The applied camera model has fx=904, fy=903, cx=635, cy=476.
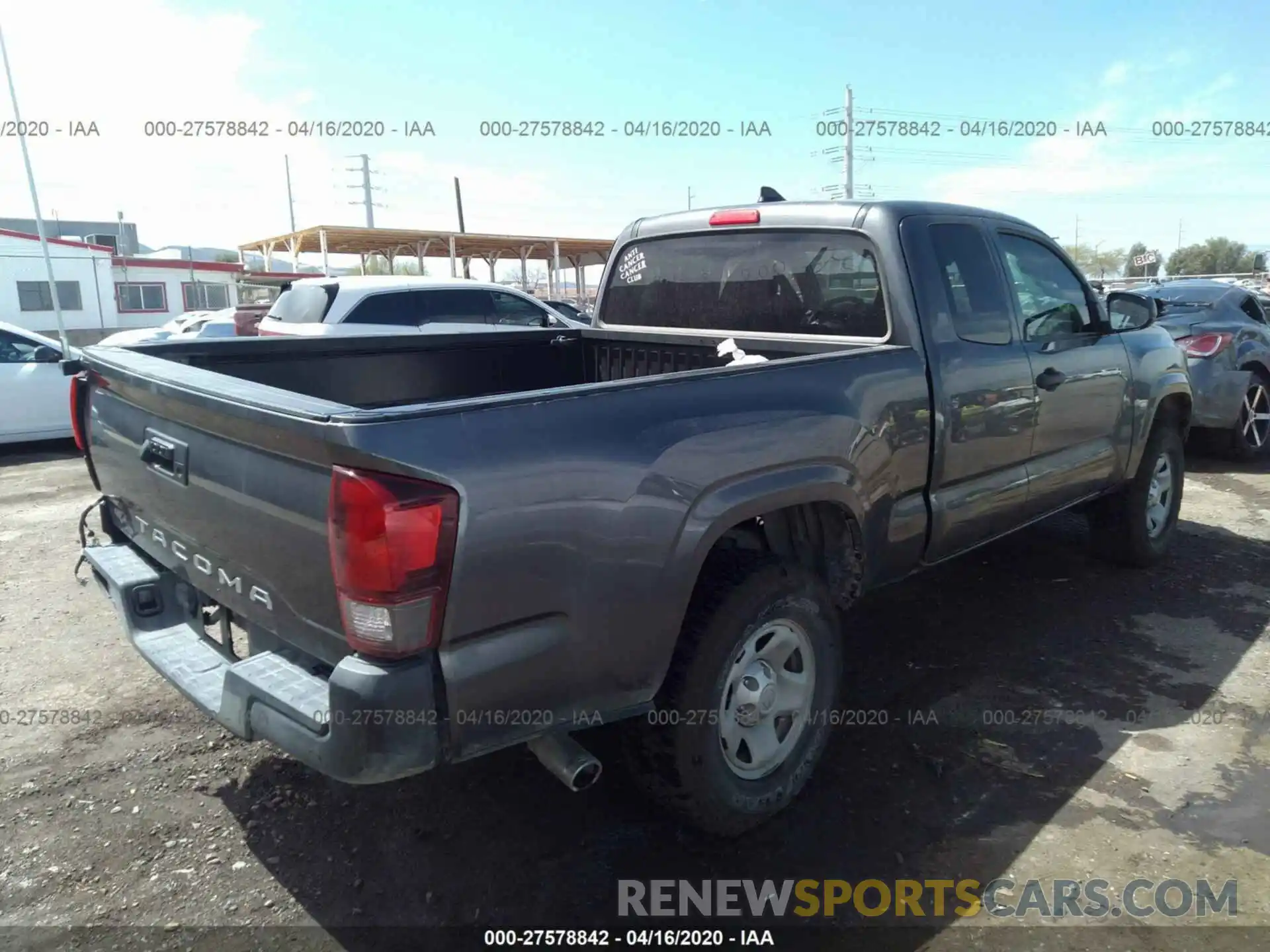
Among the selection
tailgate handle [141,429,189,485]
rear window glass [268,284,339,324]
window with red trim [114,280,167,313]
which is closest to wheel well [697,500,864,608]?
tailgate handle [141,429,189,485]

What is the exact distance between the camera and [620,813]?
3010mm

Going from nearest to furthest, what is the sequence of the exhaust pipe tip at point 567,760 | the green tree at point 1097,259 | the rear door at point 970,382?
the exhaust pipe tip at point 567,760, the rear door at point 970,382, the green tree at point 1097,259

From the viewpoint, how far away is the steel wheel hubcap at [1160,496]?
5.21 m

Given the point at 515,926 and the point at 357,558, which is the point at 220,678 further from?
the point at 515,926

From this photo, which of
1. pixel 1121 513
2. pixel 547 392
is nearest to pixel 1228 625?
pixel 1121 513

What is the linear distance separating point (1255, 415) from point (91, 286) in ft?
117

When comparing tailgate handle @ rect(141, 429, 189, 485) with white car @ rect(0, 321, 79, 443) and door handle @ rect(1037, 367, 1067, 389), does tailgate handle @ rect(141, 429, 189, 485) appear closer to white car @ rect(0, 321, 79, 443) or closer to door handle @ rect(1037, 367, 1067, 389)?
door handle @ rect(1037, 367, 1067, 389)

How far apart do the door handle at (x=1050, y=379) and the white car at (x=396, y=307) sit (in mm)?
5248

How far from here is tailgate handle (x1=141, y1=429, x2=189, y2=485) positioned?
8.52 ft

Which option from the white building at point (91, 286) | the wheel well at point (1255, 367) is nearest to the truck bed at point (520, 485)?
the wheel well at point (1255, 367)

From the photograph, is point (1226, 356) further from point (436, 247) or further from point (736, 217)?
point (436, 247)

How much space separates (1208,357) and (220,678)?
8157 millimetres

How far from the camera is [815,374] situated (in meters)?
2.92

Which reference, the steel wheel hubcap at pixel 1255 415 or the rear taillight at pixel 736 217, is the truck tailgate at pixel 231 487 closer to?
the rear taillight at pixel 736 217
